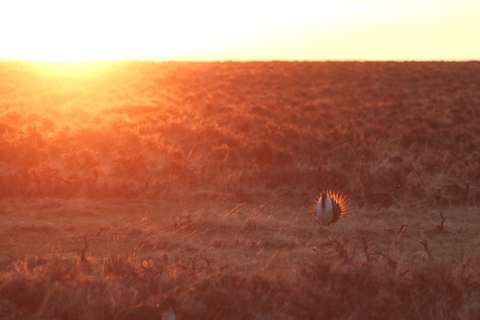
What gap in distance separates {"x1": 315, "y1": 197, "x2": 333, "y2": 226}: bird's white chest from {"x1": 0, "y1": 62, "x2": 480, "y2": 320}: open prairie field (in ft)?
0.45

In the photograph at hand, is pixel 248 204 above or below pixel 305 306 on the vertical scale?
below

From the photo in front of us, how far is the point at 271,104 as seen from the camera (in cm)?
2362

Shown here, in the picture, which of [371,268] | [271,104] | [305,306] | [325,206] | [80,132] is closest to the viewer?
[305,306]

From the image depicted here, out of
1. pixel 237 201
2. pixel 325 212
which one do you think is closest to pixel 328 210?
pixel 325 212


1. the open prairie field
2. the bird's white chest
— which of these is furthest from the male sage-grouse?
the open prairie field

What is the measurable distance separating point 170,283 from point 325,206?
397 cm

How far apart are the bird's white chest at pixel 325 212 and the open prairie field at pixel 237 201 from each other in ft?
0.45

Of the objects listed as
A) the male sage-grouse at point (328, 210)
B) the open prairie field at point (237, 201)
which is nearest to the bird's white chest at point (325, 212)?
the male sage-grouse at point (328, 210)

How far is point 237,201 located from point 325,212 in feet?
8.95

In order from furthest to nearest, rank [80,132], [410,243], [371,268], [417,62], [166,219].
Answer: [417,62] → [80,132] → [166,219] → [410,243] → [371,268]

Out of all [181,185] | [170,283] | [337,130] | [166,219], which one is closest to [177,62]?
[337,130]

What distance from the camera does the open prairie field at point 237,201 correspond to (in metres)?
4.65

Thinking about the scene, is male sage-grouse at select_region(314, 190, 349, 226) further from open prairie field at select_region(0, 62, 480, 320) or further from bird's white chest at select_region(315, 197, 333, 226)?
open prairie field at select_region(0, 62, 480, 320)

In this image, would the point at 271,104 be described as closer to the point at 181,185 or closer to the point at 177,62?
the point at 181,185
